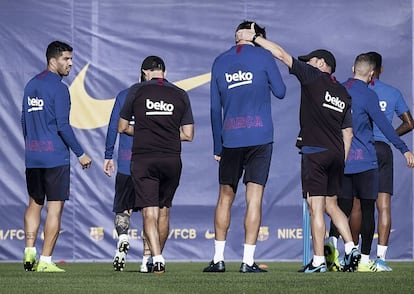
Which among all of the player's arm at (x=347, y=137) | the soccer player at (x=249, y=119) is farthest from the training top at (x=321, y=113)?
the soccer player at (x=249, y=119)

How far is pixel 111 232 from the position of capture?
15.0 m

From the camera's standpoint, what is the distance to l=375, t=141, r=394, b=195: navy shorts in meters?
12.3

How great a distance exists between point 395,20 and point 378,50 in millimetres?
453

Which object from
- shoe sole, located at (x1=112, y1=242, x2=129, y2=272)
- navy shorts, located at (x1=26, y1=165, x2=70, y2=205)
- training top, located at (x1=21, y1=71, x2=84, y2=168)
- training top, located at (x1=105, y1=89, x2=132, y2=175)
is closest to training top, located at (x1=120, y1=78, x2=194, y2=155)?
training top, located at (x1=21, y1=71, x2=84, y2=168)

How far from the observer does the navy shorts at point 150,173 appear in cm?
1040

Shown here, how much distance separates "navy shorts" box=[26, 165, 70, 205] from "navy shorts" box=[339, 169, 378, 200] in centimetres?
263

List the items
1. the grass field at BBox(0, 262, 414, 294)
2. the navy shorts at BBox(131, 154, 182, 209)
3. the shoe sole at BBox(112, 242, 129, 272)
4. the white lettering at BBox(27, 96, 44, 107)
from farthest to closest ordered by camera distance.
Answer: the shoe sole at BBox(112, 242, 129, 272) → the white lettering at BBox(27, 96, 44, 107) → the navy shorts at BBox(131, 154, 182, 209) → the grass field at BBox(0, 262, 414, 294)

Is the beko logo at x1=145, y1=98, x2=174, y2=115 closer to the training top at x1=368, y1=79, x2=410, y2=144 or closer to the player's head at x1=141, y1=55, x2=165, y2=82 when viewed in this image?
the player's head at x1=141, y1=55, x2=165, y2=82

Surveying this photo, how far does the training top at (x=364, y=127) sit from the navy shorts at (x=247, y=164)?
4.78 feet

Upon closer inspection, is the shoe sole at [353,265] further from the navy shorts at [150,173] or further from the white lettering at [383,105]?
the white lettering at [383,105]

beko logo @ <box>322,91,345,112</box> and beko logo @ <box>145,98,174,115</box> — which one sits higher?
beko logo @ <box>322,91,345,112</box>

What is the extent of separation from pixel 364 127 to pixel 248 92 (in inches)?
68.8

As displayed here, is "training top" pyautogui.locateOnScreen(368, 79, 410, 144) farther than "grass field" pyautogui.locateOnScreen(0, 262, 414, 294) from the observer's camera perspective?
Yes

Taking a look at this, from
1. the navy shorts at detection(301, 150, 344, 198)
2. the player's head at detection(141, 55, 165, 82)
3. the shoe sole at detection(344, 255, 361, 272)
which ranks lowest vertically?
the shoe sole at detection(344, 255, 361, 272)
